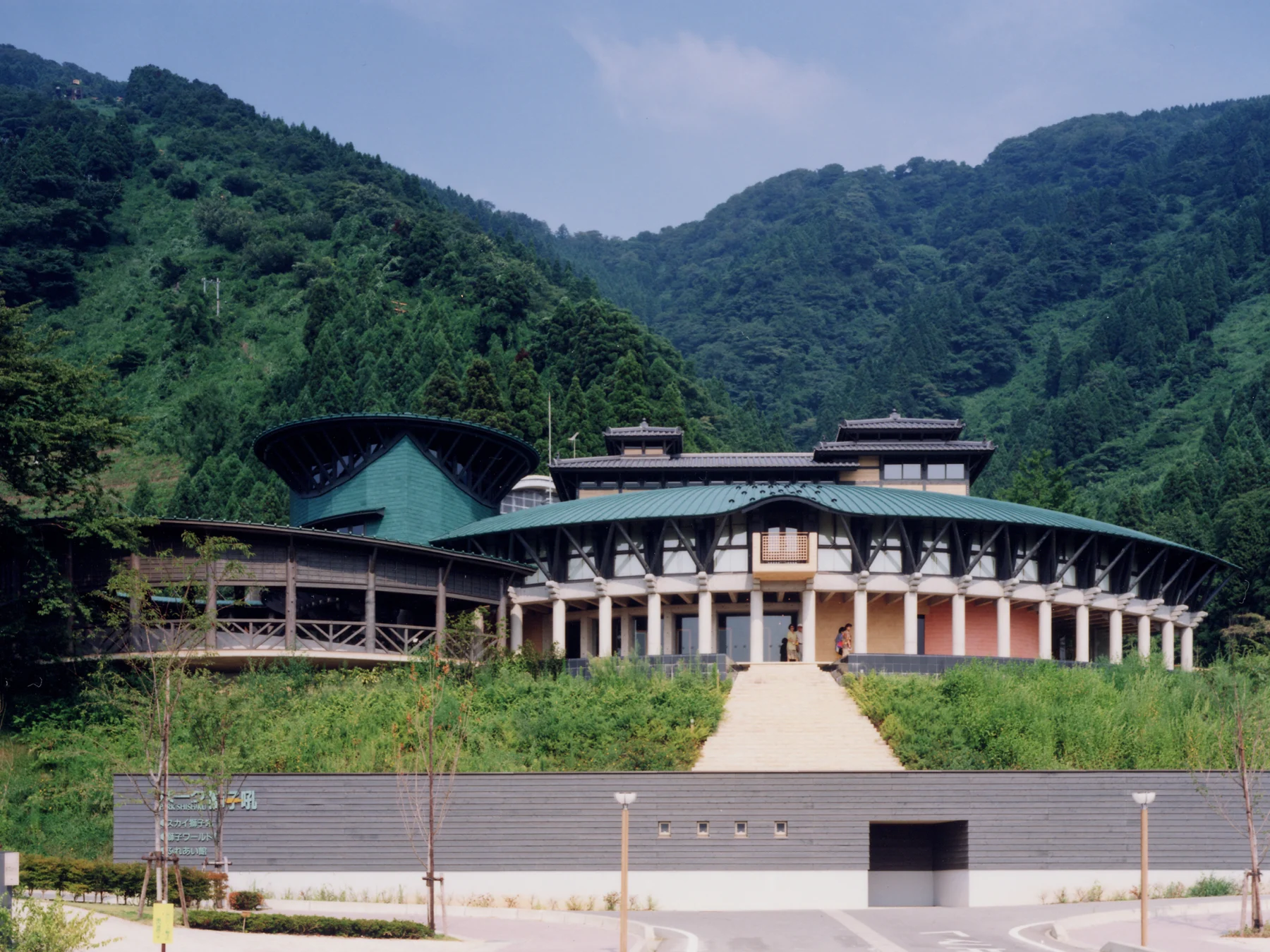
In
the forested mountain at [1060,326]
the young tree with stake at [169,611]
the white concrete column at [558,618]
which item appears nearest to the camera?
the young tree with stake at [169,611]

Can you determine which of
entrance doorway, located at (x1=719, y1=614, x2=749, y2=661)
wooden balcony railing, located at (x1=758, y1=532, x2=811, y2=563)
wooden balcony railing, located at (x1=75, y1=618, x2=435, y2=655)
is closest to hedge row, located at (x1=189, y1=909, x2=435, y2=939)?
wooden balcony railing, located at (x1=75, y1=618, x2=435, y2=655)

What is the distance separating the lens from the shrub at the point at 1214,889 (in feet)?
93.3

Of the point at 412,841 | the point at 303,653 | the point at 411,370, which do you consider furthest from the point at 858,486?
the point at 411,370

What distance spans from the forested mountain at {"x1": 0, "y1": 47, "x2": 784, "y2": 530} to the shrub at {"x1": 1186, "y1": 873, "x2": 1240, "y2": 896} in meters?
48.4

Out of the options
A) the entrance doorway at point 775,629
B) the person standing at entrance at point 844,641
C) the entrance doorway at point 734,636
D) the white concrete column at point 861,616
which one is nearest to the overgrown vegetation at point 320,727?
the person standing at entrance at point 844,641

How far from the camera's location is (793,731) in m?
33.9

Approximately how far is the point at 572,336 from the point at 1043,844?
65320 millimetres

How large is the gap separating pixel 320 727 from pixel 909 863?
44.5 ft

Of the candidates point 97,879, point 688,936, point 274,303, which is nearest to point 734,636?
point 688,936

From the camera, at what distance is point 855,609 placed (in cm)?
4584

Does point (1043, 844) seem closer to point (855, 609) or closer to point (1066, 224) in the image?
point (855, 609)

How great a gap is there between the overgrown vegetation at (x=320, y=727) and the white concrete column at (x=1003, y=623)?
12.4 m

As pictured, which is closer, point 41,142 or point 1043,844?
point 1043,844

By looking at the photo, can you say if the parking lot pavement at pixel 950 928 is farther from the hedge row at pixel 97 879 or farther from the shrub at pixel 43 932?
the shrub at pixel 43 932
